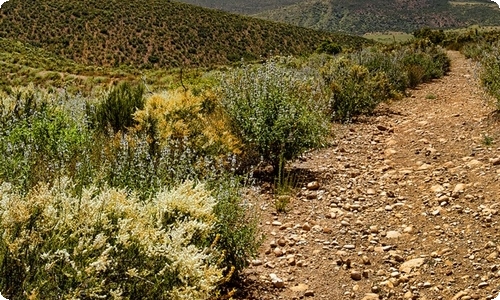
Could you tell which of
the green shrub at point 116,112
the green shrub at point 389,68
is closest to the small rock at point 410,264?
the green shrub at point 116,112

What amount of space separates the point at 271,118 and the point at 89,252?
4.69 metres

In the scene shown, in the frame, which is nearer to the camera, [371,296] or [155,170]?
[371,296]

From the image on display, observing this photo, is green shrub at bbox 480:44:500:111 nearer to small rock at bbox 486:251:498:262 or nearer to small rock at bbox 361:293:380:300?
small rock at bbox 486:251:498:262

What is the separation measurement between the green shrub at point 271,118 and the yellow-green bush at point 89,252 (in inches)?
148

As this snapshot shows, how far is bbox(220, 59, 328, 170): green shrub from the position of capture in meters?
7.05

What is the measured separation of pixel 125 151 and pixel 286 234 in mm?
2065

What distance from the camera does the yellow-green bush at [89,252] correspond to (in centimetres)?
270

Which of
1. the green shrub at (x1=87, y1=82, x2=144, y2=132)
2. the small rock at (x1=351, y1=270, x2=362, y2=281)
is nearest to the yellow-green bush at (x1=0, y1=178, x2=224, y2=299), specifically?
the small rock at (x1=351, y1=270, x2=362, y2=281)

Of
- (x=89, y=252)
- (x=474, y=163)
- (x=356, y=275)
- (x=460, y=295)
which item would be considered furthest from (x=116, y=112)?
(x=460, y=295)

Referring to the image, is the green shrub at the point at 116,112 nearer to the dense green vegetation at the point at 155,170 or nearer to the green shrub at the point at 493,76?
the dense green vegetation at the point at 155,170

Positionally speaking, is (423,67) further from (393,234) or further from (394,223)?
(393,234)

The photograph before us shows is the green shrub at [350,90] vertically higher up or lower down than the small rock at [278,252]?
higher up

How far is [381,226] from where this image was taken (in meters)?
5.59

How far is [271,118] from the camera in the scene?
284 inches
